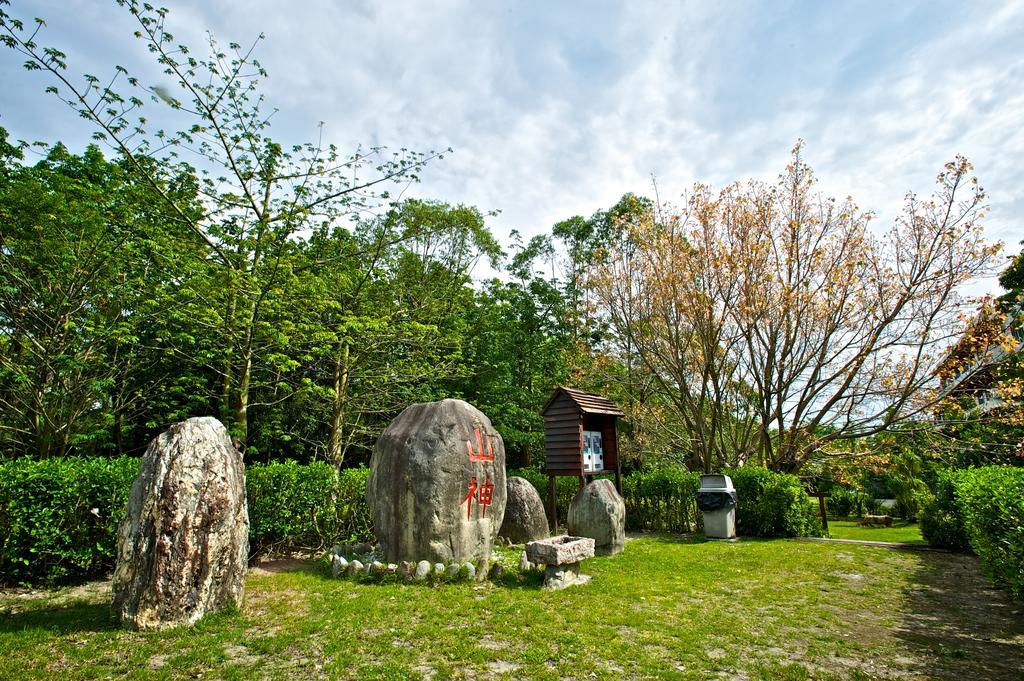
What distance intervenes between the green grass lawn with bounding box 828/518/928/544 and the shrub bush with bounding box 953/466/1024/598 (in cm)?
506

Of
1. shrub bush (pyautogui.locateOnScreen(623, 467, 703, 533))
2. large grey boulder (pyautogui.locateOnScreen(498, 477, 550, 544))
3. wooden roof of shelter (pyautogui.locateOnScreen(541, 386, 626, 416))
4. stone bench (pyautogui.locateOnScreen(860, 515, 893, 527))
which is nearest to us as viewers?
large grey boulder (pyautogui.locateOnScreen(498, 477, 550, 544))

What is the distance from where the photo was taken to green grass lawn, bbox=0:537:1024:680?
4.41m

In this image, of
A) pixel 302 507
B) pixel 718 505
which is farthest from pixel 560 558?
pixel 718 505

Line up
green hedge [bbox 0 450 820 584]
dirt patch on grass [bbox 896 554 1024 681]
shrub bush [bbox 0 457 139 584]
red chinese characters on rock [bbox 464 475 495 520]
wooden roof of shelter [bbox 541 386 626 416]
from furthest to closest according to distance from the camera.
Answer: wooden roof of shelter [bbox 541 386 626 416]
red chinese characters on rock [bbox 464 475 495 520]
green hedge [bbox 0 450 820 584]
shrub bush [bbox 0 457 139 584]
dirt patch on grass [bbox 896 554 1024 681]

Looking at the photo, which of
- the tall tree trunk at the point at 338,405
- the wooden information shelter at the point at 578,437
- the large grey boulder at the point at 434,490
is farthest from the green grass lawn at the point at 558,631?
the tall tree trunk at the point at 338,405

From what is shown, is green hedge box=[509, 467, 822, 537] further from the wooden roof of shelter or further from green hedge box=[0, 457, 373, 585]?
green hedge box=[0, 457, 373, 585]

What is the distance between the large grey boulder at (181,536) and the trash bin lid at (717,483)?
9314mm

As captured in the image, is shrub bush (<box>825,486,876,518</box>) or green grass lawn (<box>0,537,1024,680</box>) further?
shrub bush (<box>825,486,876,518</box>)

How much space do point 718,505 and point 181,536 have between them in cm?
1005

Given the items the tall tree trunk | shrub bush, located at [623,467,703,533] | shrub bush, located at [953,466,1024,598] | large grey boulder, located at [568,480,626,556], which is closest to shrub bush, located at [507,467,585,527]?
shrub bush, located at [623,467,703,533]

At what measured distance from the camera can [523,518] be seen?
35.4ft

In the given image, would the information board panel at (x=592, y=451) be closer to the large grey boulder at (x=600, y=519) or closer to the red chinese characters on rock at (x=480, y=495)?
the large grey boulder at (x=600, y=519)

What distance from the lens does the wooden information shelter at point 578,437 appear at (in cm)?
1150

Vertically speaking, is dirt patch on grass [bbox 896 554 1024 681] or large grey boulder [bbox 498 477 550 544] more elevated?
large grey boulder [bbox 498 477 550 544]
